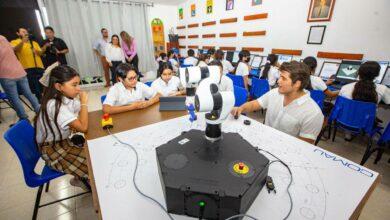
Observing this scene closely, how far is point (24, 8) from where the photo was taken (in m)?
4.41

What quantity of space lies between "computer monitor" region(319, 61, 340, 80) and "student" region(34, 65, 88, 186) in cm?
358

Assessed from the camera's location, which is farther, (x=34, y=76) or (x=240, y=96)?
(x=34, y=76)

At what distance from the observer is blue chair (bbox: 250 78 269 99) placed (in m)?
2.93

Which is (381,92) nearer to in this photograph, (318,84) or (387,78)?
(387,78)

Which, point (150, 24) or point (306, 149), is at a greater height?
point (150, 24)

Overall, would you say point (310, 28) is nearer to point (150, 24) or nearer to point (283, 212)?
point (283, 212)

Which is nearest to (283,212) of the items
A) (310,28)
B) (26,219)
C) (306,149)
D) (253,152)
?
(253,152)

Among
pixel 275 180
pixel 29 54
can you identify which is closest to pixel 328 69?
pixel 275 180

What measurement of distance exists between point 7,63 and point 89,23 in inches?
135

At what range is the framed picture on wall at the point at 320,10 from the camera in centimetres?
303

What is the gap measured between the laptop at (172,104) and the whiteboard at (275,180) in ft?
1.57

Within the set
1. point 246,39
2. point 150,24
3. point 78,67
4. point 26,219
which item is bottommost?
point 26,219

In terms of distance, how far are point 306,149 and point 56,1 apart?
6.70 m

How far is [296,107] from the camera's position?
4.50 feet
